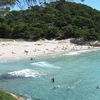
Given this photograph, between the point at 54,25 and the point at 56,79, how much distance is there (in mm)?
57278

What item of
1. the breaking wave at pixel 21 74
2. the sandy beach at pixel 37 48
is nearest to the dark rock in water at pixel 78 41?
the sandy beach at pixel 37 48

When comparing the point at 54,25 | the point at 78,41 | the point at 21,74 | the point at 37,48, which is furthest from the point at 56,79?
the point at 54,25

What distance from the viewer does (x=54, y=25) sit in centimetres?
10019

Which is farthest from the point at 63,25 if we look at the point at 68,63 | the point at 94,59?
the point at 68,63

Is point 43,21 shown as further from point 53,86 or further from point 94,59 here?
point 53,86

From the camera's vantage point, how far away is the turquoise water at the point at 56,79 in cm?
3506

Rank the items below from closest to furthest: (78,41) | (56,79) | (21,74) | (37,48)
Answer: (56,79)
(21,74)
(37,48)
(78,41)

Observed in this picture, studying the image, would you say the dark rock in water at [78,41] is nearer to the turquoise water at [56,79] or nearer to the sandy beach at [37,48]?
the sandy beach at [37,48]

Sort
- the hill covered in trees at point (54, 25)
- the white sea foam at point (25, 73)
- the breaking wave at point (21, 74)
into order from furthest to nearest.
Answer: the hill covered in trees at point (54, 25) → the white sea foam at point (25, 73) → the breaking wave at point (21, 74)

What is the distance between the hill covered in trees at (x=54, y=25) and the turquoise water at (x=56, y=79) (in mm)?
26462

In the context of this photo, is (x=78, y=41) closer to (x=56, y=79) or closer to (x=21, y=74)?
(x=21, y=74)

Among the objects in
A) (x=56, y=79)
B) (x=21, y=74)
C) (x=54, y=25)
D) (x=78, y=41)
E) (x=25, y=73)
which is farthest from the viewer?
(x=54, y=25)

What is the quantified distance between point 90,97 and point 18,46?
143 ft

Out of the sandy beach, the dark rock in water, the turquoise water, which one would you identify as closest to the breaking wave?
the turquoise water
